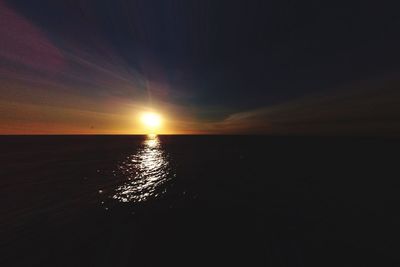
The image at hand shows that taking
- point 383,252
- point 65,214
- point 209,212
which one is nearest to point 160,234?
point 209,212

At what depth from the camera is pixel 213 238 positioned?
10.6 m

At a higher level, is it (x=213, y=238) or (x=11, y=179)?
(x=11, y=179)

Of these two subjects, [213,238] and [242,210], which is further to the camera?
[242,210]

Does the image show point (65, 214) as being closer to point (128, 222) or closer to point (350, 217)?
point (128, 222)

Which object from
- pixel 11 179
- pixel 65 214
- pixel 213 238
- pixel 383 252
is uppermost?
pixel 11 179

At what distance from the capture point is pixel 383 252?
9.62 metres

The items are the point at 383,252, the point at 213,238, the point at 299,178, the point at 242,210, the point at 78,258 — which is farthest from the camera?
the point at 299,178

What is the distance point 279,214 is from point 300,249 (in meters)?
3.91

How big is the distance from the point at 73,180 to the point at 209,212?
22.5 metres

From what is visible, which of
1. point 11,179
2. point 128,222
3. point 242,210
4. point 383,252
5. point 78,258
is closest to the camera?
point 78,258

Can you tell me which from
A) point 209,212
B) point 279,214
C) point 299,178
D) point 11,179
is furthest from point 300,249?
point 11,179

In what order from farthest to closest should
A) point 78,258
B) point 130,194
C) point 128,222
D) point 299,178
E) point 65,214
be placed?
1. point 299,178
2. point 130,194
3. point 65,214
4. point 128,222
5. point 78,258

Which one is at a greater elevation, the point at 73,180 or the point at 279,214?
the point at 73,180

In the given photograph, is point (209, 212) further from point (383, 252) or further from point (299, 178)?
point (299, 178)
